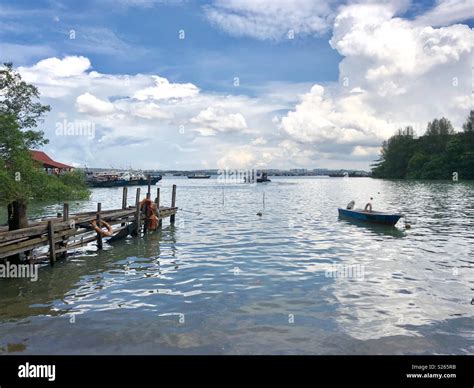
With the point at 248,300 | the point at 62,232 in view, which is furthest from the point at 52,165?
the point at 248,300

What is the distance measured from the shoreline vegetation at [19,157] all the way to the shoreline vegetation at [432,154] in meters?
133

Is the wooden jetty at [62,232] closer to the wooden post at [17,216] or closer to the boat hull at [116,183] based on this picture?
the wooden post at [17,216]

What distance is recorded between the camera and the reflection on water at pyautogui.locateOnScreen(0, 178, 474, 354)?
423 inches

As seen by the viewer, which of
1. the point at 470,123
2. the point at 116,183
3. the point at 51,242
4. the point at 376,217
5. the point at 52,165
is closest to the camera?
the point at 51,242

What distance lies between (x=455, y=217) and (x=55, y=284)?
111ft

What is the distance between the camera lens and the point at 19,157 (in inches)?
685

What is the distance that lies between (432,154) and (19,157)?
6457 inches

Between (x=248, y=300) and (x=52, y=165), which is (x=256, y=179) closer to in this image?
(x=52, y=165)

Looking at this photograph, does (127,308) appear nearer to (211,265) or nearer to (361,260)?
(211,265)

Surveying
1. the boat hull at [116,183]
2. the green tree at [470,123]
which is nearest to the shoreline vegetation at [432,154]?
the green tree at [470,123]

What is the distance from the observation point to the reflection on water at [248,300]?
10.7 meters

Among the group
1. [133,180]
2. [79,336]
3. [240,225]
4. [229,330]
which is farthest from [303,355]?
[133,180]

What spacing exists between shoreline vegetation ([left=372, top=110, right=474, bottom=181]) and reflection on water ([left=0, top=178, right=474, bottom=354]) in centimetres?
12572

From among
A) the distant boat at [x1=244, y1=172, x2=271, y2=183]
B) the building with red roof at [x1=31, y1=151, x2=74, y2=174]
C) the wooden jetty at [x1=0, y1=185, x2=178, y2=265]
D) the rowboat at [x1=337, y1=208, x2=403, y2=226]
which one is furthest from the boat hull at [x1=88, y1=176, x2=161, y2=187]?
the rowboat at [x1=337, y1=208, x2=403, y2=226]
